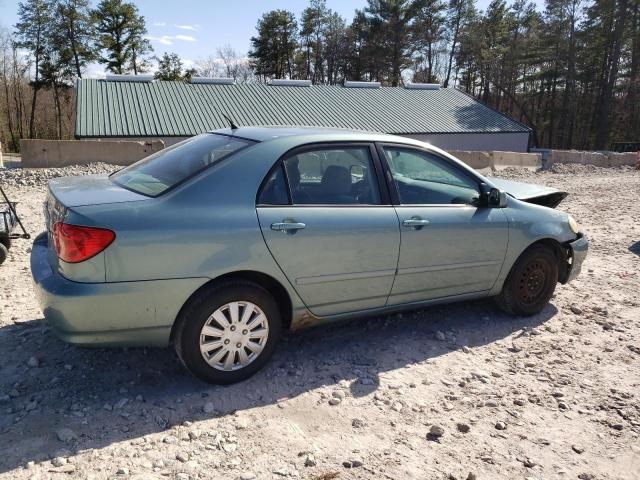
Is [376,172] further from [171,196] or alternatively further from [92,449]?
[92,449]

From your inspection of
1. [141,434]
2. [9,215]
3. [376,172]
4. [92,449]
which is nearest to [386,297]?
[376,172]

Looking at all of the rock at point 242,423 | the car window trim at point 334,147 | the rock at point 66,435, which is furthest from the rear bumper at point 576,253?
the rock at point 66,435

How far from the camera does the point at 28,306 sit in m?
4.44

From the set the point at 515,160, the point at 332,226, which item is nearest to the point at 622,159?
the point at 515,160

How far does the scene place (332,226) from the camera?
133 inches

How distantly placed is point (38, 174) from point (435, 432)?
40.2ft

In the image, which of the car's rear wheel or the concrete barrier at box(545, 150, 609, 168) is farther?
the concrete barrier at box(545, 150, 609, 168)

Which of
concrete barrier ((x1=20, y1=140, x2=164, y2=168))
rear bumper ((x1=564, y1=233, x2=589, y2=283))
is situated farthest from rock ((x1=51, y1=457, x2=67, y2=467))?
concrete barrier ((x1=20, y1=140, x2=164, y2=168))

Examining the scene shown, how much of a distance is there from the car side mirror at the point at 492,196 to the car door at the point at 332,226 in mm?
911

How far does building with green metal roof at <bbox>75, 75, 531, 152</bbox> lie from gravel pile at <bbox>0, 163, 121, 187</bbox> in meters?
10.5

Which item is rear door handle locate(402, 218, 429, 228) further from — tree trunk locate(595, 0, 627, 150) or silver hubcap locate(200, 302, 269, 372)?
tree trunk locate(595, 0, 627, 150)

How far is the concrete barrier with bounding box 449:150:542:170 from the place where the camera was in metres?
17.6

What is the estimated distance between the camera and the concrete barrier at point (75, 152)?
13789 millimetres

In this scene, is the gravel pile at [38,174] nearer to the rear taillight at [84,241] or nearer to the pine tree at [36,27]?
the rear taillight at [84,241]
